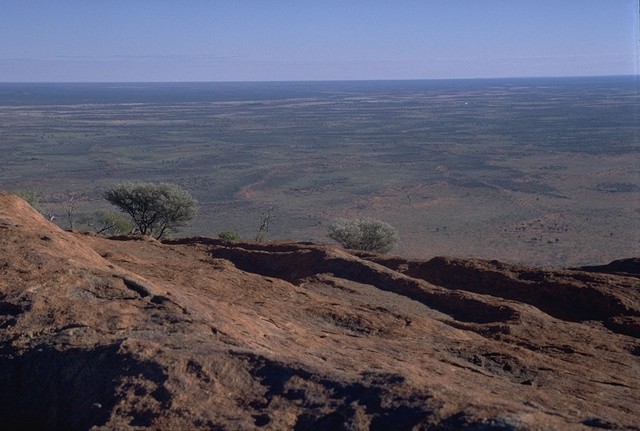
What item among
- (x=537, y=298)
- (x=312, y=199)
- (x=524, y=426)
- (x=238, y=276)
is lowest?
(x=312, y=199)

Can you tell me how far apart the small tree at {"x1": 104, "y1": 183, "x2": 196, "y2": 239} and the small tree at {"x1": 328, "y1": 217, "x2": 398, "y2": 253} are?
690cm

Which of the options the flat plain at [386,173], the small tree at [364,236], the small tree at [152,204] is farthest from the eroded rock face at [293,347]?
the flat plain at [386,173]

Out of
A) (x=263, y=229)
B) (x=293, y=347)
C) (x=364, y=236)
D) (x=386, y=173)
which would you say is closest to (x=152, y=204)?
(x=364, y=236)

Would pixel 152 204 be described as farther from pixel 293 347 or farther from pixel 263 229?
pixel 293 347

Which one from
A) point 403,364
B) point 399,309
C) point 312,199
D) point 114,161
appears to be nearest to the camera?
point 403,364

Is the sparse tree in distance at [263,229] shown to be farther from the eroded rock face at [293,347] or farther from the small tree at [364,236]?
the eroded rock face at [293,347]

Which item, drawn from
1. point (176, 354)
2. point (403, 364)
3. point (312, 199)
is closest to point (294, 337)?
point (403, 364)

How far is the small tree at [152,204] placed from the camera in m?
30.2

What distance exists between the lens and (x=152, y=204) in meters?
30.6

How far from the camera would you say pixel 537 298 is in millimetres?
16469

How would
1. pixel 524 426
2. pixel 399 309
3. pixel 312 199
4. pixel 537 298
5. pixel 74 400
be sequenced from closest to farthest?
pixel 524 426 < pixel 74 400 < pixel 399 309 < pixel 537 298 < pixel 312 199

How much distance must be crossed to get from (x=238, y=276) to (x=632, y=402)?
8.13m

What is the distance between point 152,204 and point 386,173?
47.8 meters

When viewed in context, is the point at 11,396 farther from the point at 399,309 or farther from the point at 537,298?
the point at 537,298
